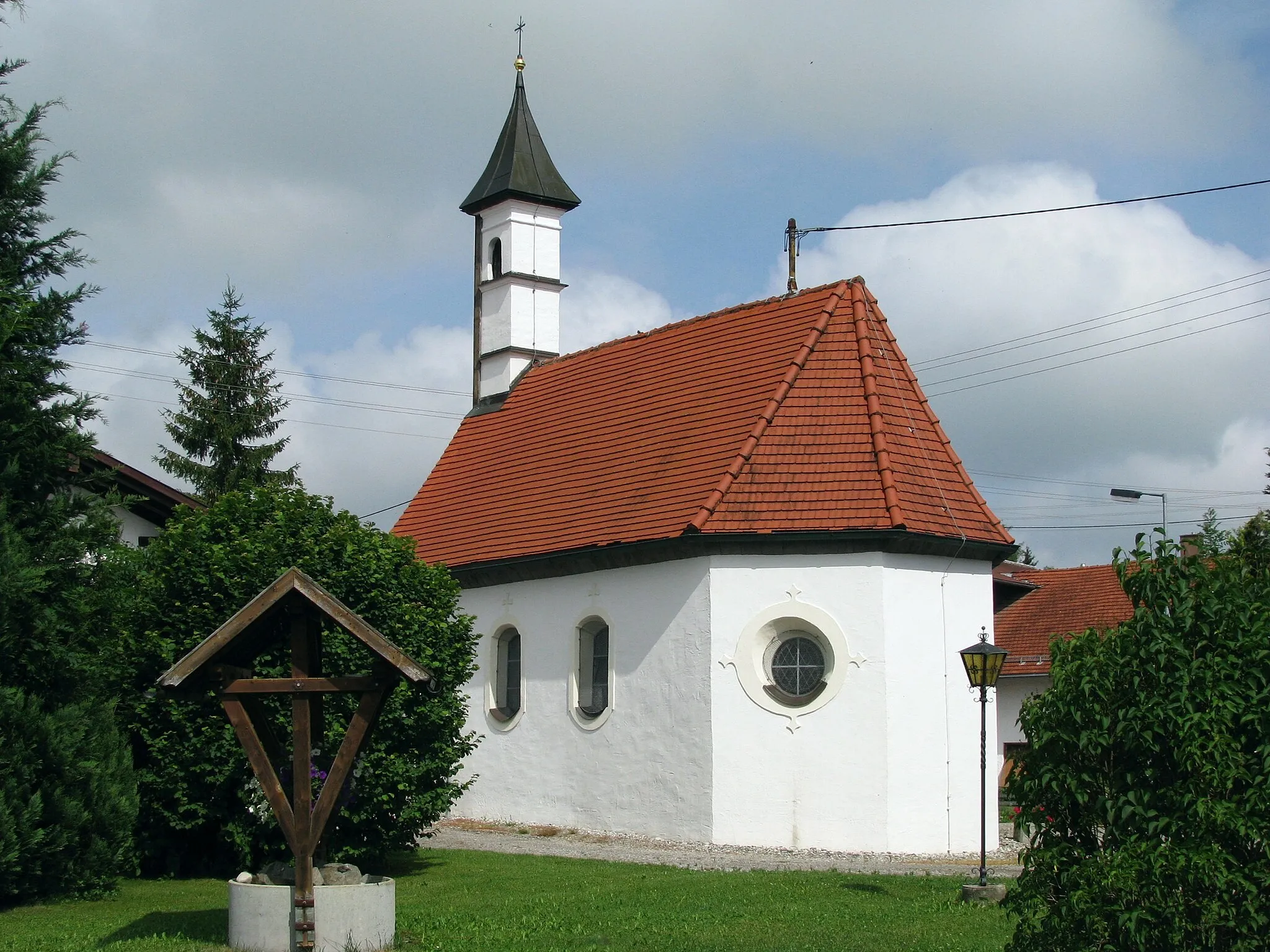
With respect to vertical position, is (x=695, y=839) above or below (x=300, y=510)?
below

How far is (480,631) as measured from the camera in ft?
75.0

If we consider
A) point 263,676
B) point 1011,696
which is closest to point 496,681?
point 263,676

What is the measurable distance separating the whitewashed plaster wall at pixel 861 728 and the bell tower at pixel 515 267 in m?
10.0

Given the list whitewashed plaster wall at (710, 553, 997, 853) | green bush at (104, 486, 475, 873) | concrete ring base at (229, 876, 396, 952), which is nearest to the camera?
concrete ring base at (229, 876, 396, 952)

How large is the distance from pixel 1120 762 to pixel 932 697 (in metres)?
11.2

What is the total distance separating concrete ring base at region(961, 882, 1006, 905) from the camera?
12602mm

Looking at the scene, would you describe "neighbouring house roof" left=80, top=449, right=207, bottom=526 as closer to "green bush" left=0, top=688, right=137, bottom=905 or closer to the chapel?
the chapel

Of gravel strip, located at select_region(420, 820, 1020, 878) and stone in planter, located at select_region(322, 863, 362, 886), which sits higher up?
stone in planter, located at select_region(322, 863, 362, 886)

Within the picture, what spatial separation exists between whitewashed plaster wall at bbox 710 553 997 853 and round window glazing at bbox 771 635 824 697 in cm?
48

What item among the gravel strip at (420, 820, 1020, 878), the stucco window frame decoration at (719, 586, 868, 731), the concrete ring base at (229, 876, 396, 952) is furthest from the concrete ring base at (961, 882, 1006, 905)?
the concrete ring base at (229, 876, 396, 952)

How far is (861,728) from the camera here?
58.9ft

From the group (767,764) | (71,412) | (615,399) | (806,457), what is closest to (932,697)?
(767,764)

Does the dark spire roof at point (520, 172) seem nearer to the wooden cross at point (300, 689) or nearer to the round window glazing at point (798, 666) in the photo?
the round window glazing at point (798, 666)

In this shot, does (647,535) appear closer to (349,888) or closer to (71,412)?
(71,412)
